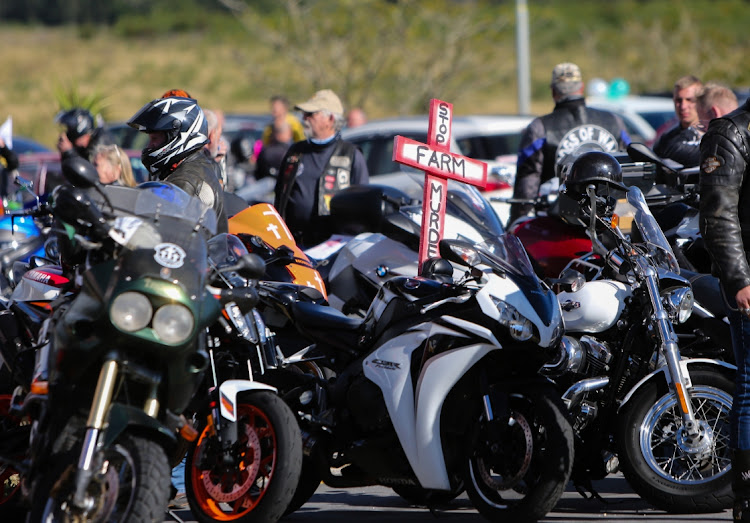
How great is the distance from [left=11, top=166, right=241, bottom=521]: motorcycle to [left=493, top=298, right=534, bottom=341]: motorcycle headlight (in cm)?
118

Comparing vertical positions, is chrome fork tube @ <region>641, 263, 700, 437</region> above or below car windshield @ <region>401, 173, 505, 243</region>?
below

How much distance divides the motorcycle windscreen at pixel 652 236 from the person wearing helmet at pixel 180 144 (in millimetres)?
2023

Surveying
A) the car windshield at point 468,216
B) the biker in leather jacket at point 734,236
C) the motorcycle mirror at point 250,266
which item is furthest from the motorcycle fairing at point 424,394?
the car windshield at point 468,216

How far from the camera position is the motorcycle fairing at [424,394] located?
512 centimetres

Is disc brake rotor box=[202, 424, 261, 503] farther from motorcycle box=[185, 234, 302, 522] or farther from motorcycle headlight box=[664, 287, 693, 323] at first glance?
motorcycle headlight box=[664, 287, 693, 323]

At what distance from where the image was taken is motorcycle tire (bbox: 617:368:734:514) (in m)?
5.25

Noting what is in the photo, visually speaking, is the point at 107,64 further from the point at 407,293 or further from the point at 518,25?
the point at 407,293

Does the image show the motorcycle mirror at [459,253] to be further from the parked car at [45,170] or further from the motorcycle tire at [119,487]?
the parked car at [45,170]

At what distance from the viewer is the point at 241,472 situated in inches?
202

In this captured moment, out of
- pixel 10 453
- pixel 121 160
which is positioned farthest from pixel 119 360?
pixel 121 160

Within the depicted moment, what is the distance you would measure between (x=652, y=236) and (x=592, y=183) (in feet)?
1.24

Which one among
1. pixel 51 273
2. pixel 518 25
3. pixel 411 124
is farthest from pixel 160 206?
pixel 518 25

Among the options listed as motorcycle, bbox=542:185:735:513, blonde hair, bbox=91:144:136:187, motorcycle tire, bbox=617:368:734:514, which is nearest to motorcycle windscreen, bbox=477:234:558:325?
motorcycle, bbox=542:185:735:513

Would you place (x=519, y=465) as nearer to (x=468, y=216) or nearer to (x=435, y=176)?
(x=435, y=176)
